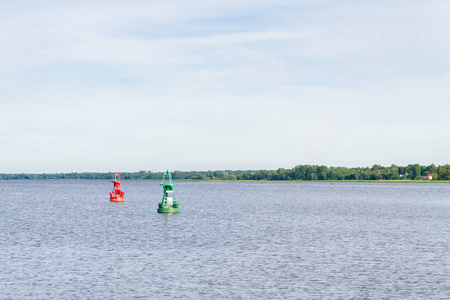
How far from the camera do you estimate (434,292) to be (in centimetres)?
2980

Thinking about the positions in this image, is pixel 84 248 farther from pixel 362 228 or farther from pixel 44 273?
pixel 362 228

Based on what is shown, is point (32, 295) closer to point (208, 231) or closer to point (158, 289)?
point (158, 289)

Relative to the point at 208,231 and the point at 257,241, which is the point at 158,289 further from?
the point at 208,231

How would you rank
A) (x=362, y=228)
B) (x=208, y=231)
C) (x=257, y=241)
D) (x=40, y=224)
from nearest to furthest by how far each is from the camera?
(x=257, y=241) → (x=208, y=231) → (x=362, y=228) → (x=40, y=224)

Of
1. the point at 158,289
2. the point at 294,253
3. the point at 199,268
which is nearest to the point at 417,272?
the point at 294,253

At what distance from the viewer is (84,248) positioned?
4688 centimetres

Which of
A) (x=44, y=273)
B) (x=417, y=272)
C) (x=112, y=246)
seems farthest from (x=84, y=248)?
(x=417, y=272)

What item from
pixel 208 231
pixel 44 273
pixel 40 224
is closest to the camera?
pixel 44 273

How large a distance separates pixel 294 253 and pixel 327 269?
745cm

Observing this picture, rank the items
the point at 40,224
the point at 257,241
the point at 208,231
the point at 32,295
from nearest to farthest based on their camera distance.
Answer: the point at 32,295 < the point at 257,241 < the point at 208,231 < the point at 40,224

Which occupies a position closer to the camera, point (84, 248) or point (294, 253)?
point (294, 253)

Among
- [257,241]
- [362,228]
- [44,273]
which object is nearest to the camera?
[44,273]

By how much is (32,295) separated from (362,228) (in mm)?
46956

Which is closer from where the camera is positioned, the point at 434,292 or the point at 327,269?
the point at 434,292
